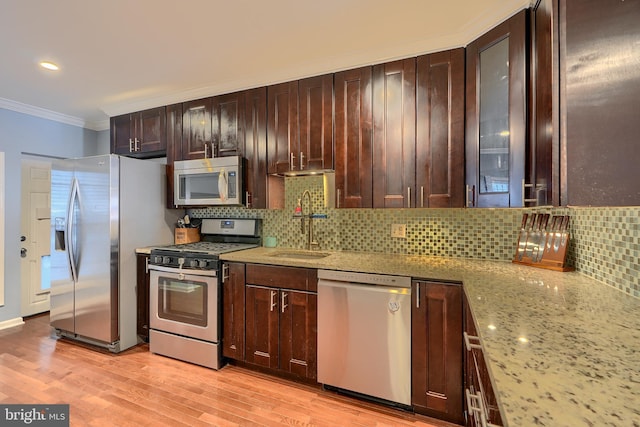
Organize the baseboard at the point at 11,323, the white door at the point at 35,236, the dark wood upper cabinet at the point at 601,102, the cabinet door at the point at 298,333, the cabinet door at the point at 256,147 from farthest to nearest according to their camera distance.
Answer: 1. the white door at the point at 35,236
2. the baseboard at the point at 11,323
3. the cabinet door at the point at 256,147
4. the cabinet door at the point at 298,333
5. the dark wood upper cabinet at the point at 601,102

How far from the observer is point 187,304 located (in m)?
2.51

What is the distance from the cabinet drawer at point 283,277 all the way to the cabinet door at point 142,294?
1182 millimetres

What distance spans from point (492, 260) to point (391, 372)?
106cm

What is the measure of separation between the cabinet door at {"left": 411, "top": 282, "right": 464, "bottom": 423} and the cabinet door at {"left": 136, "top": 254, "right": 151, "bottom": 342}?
7.88 ft

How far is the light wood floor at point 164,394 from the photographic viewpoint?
5.94 feet

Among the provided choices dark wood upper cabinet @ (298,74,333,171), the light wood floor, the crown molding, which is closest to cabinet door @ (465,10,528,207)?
dark wood upper cabinet @ (298,74,333,171)

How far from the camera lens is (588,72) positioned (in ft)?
2.49

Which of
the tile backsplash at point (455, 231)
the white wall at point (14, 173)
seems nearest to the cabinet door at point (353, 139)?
the tile backsplash at point (455, 231)

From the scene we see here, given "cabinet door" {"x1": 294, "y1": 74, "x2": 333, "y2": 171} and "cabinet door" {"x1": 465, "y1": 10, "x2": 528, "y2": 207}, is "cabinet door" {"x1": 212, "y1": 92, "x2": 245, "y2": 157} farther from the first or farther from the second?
"cabinet door" {"x1": 465, "y1": 10, "x2": 528, "y2": 207}

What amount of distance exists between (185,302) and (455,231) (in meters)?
2.28

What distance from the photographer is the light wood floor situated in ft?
5.94

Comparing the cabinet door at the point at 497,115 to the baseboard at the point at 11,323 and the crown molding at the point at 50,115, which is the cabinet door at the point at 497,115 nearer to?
the crown molding at the point at 50,115

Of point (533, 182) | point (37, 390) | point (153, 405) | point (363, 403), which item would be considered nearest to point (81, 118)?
point (37, 390)

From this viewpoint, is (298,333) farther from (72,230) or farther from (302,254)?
(72,230)
